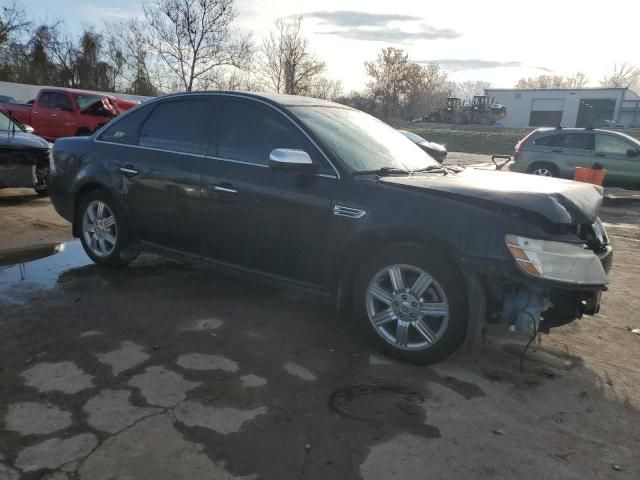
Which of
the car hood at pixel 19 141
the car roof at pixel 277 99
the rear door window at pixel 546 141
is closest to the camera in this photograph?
the car roof at pixel 277 99

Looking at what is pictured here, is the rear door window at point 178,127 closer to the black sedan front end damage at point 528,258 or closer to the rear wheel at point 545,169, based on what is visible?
the black sedan front end damage at point 528,258

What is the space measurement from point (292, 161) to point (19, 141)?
650 cm

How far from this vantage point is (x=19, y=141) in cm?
839

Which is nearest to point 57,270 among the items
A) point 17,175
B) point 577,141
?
point 17,175

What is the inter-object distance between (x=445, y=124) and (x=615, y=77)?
225 feet

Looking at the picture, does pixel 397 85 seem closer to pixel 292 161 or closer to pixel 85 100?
pixel 85 100

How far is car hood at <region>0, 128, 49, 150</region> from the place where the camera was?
814 centimetres

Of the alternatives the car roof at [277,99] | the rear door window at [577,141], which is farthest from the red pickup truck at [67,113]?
the rear door window at [577,141]

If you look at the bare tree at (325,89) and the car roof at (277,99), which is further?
the bare tree at (325,89)

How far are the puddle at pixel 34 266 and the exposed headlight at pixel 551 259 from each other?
391 cm

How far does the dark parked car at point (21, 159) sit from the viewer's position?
8039 millimetres

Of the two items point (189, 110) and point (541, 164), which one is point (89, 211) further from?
point (541, 164)

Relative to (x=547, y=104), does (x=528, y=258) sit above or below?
below

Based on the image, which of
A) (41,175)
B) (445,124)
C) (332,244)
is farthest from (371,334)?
(445,124)
